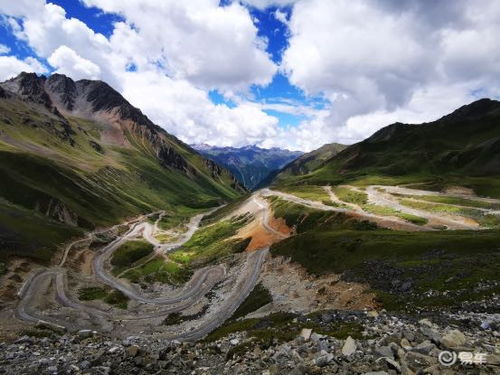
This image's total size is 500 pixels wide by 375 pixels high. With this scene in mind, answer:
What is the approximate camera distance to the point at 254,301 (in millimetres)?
83500

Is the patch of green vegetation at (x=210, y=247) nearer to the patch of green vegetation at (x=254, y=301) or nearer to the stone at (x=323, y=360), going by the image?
the patch of green vegetation at (x=254, y=301)

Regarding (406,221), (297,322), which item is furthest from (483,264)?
(406,221)

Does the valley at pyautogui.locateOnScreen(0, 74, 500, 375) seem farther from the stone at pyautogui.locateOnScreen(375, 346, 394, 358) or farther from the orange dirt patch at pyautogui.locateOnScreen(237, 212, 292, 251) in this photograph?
the orange dirt patch at pyautogui.locateOnScreen(237, 212, 292, 251)

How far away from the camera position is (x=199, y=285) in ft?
383

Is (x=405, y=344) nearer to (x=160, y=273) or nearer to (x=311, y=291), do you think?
(x=311, y=291)

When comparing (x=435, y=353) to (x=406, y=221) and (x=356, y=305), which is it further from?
(x=406, y=221)

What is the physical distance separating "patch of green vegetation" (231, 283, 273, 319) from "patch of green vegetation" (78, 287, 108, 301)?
48212 mm

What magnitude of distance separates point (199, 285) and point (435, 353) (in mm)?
100772

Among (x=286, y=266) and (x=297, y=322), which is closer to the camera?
(x=297, y=322)

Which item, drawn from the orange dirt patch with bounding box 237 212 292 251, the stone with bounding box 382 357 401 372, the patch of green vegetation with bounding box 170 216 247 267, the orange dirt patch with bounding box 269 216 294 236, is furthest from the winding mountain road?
the stone with bounding box 382 357 401 372

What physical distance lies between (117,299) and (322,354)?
318ft

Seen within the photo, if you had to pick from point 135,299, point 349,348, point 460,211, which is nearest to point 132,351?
point 349,348

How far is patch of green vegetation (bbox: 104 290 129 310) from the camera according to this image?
10596 cm

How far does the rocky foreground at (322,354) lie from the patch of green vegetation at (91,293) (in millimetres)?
73246
